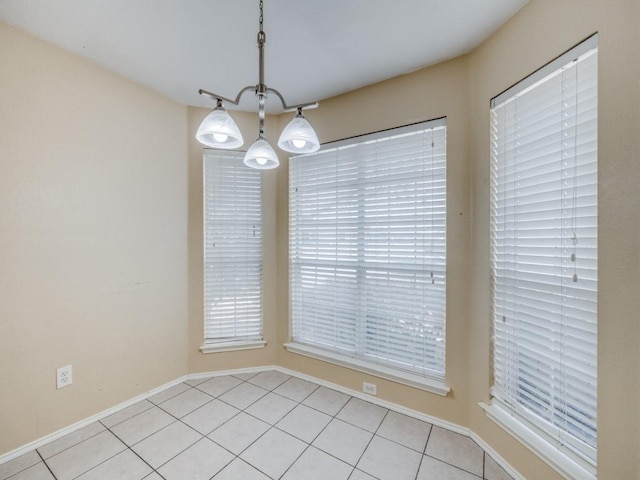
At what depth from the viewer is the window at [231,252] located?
8.25ft

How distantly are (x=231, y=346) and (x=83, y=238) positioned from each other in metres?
1.46

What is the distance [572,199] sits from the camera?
1.19 meters

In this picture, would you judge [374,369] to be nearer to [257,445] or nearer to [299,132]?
[257,445]

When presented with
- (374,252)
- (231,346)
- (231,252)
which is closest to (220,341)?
(231,346)

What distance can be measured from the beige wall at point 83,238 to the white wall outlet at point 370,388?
5.35 ft

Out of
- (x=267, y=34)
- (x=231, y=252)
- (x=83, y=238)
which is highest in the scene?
(x=267, y=34)

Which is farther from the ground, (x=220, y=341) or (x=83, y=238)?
(x=83, y=238)

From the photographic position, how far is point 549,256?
1.29 m

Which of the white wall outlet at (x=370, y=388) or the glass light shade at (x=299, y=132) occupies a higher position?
the glass light shade at (x=299, y=132)

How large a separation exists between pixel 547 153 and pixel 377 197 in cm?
104

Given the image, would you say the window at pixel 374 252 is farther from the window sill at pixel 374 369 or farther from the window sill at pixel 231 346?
the window sill at pixel 231 346

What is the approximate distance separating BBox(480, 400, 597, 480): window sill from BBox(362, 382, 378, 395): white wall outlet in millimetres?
763

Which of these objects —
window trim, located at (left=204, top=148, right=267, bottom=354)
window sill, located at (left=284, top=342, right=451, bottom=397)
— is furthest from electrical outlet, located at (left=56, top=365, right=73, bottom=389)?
window sill, located at (left=284, top=342, right=451, bottom=397)

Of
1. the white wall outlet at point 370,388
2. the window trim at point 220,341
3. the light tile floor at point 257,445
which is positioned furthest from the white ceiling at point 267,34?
the light tile floor at point 257,445
